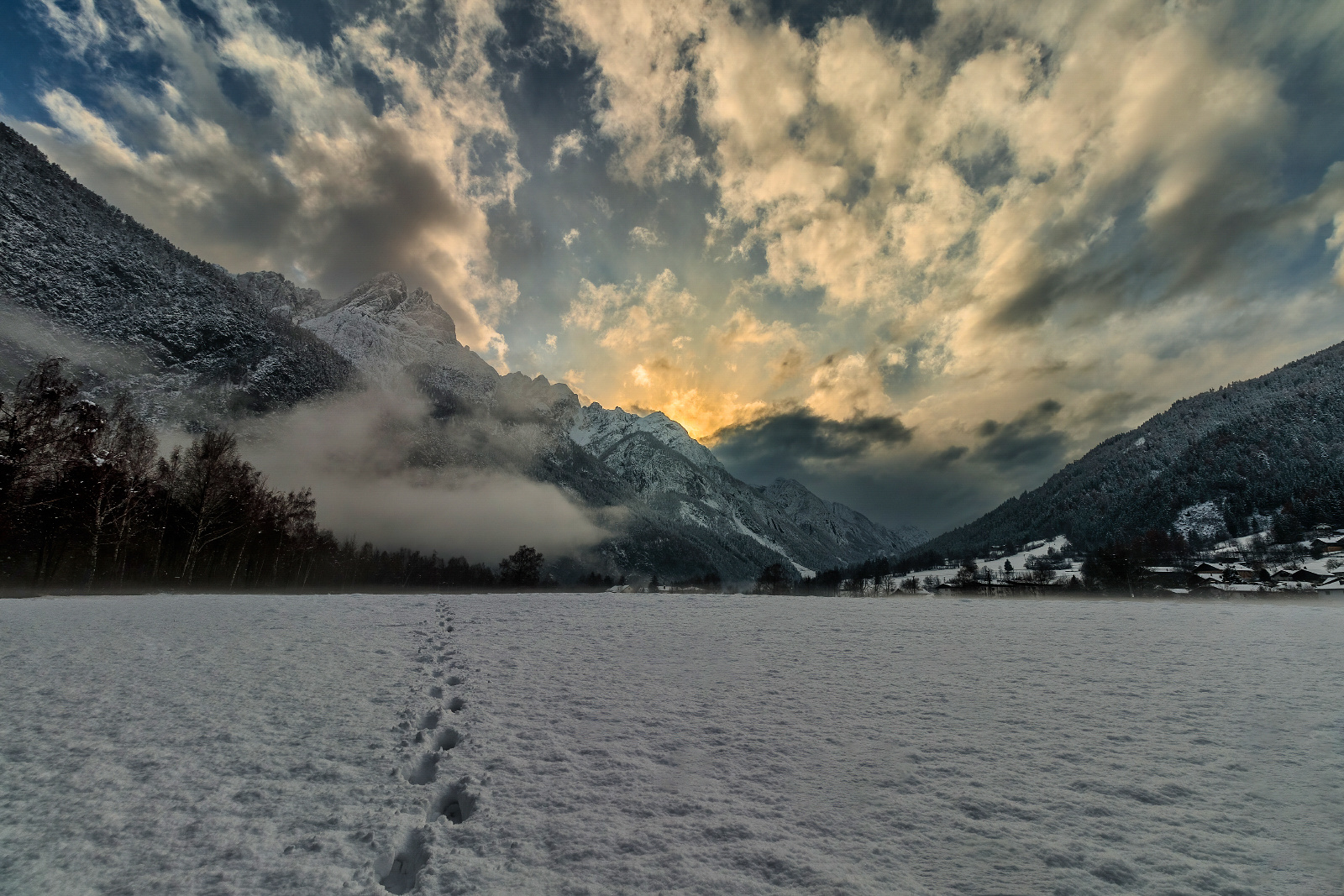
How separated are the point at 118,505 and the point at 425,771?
4180cm

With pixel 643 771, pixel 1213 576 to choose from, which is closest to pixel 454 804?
pixel 643 771

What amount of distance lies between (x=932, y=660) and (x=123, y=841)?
14.3 metres

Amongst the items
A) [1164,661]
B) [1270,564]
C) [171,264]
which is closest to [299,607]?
[1164,661]

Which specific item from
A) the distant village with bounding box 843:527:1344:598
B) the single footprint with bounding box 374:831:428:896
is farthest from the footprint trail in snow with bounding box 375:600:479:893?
the distant village with bounding box 843:527:1344:598

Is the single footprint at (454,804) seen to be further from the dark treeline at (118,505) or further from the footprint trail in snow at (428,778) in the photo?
the dark treeline at (118,505)

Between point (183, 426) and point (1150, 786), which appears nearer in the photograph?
point (1150, 786)

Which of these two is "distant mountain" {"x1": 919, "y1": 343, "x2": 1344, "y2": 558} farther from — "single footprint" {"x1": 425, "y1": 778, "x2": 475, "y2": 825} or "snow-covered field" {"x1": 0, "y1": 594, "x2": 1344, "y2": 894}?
"single footprint" {"x1": 425, "y1": 778, "x2": 475, "y2": 825}

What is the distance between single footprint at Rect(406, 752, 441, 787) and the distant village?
12300cm

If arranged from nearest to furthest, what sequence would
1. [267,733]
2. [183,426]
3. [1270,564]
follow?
[267,733]
[1270,564]
[183,426]

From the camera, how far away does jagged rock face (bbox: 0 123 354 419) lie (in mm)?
154250

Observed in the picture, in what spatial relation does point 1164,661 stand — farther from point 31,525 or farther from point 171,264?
point 171,264

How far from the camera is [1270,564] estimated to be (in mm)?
117438

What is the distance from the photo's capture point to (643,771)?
607cm

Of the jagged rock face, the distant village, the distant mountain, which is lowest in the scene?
the distant village
